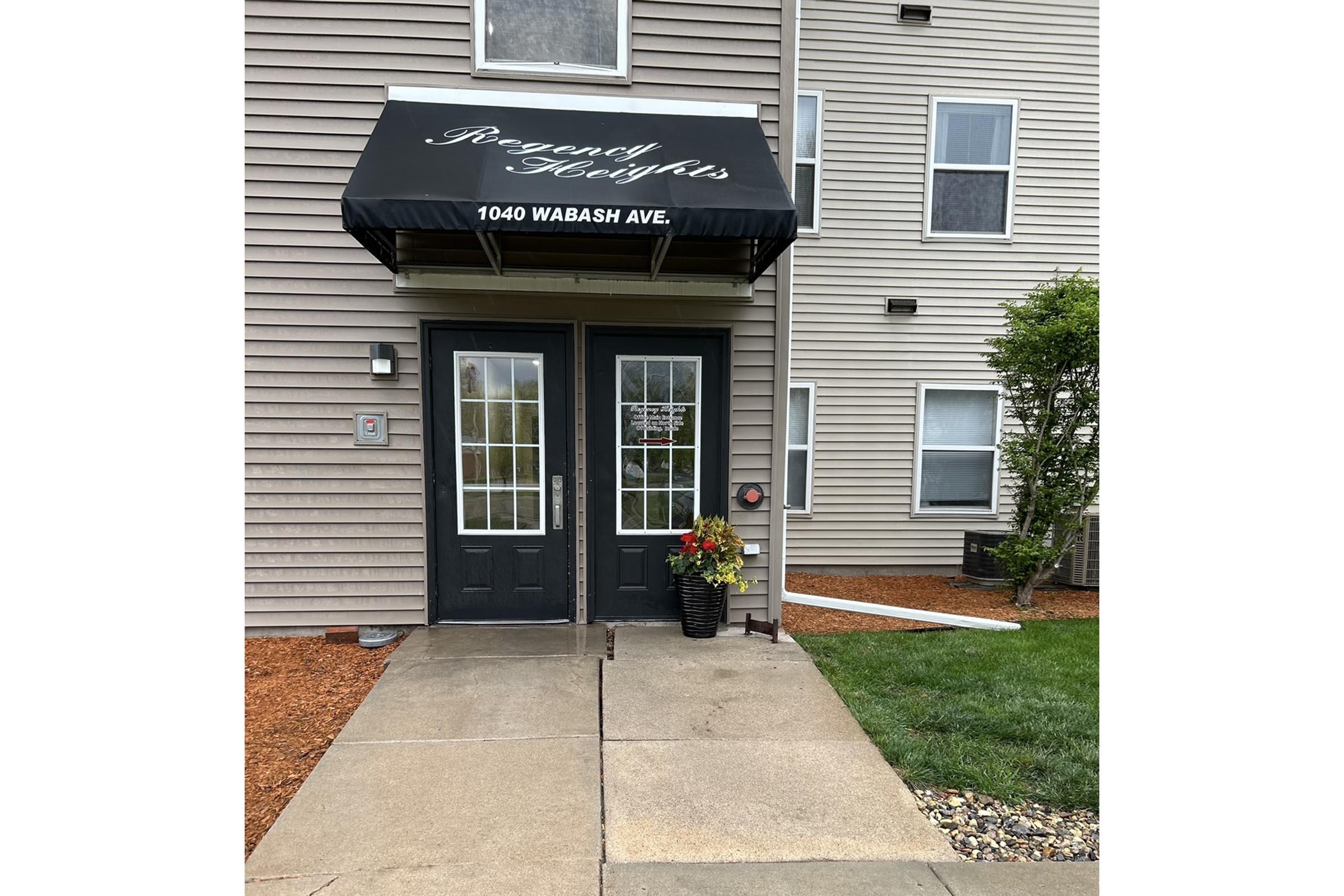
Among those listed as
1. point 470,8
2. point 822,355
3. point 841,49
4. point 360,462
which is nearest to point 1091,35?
point 841,49

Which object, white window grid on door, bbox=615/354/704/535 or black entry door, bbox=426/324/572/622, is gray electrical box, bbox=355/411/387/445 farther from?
white window grid on door, bbox=615/354/704/535

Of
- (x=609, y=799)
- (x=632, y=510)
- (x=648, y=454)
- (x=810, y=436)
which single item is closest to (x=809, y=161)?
(x=810, y=436)

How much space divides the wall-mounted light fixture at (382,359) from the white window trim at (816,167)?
4.30 meters

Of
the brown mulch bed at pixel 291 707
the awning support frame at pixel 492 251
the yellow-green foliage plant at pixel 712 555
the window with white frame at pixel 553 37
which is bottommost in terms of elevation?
the brown mulch bed at pixel 291 707

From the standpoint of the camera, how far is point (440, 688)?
12.4 feet

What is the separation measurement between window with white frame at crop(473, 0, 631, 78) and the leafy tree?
13.5 ft

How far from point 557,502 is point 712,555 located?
3.99 ft

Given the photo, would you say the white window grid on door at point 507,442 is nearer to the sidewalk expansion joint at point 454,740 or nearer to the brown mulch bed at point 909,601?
the sidewalk expansion joint at point 454,740

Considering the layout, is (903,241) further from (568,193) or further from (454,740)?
(454,740)

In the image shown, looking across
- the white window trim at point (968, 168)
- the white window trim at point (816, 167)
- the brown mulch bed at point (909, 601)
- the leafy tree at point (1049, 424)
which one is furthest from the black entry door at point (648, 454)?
the white window trim at point (968, 168)

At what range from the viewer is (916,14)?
264 inches

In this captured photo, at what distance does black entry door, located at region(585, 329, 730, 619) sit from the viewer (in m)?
4.80

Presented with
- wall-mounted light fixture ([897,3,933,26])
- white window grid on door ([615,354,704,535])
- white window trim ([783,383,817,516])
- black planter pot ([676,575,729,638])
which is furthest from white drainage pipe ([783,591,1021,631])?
wall-mounted light fixture ([897,3,933,26])

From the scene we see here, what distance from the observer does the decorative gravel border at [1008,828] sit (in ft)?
8.11
